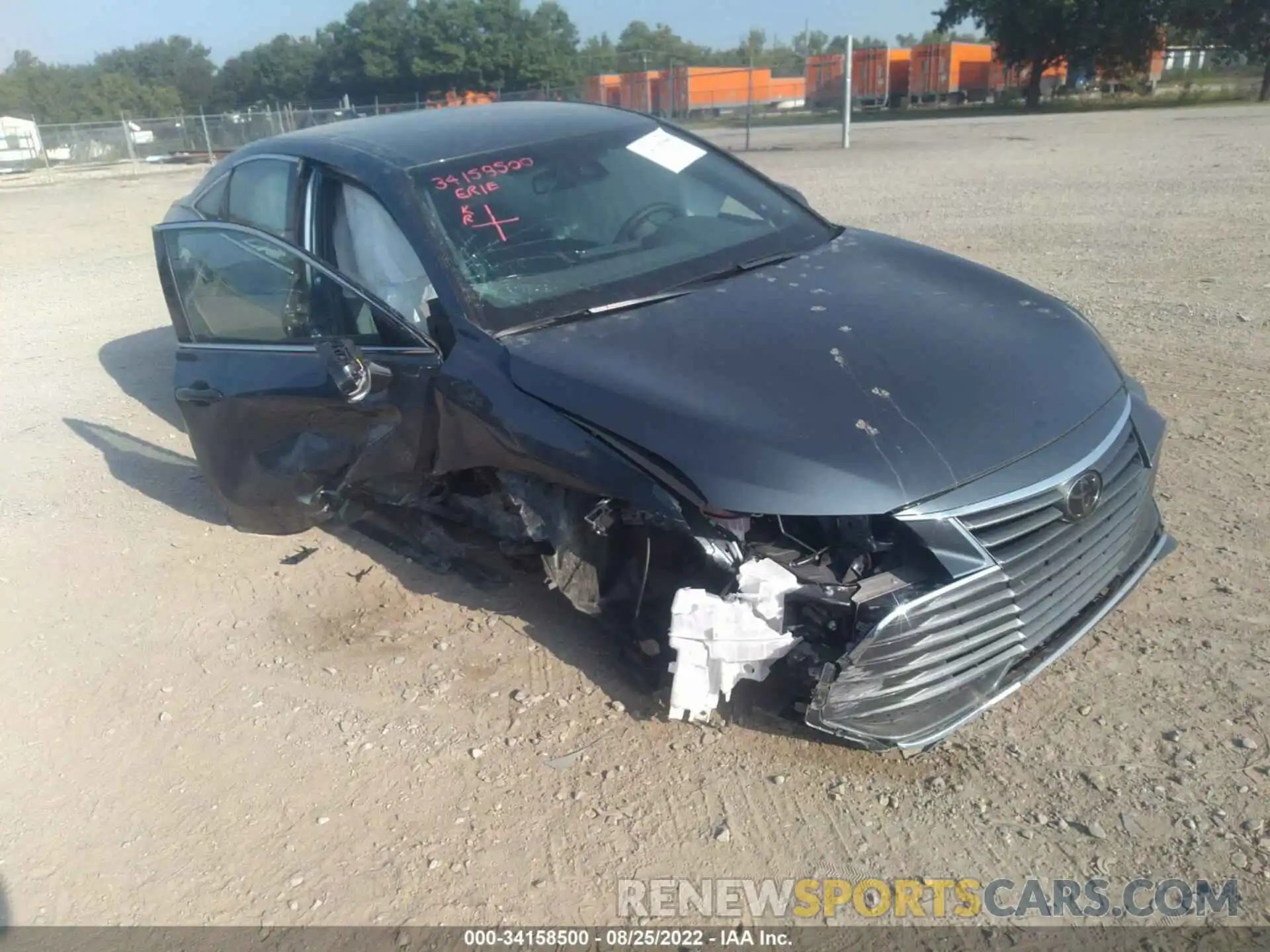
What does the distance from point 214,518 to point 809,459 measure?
11.4 ft

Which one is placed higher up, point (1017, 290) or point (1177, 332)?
point (1017, 290)

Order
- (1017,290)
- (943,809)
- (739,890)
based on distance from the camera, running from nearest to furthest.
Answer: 1. (739,890)
2. (943,809)
3. (1017,290)

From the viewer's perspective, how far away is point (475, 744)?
10.5 feet

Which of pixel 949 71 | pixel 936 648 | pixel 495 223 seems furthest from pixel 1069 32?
pixel 936 648

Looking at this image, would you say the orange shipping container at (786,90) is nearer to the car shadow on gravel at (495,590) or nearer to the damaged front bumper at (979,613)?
the car shadow on gravel at (495,590)

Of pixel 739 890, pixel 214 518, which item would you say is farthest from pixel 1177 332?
pixel 214 518

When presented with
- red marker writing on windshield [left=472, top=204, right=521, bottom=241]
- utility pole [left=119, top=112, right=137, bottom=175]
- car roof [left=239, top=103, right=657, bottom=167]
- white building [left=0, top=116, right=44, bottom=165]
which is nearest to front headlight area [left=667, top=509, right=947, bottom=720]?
red marker writing on windshield [left=472, top=204, right=521, bottom=241]

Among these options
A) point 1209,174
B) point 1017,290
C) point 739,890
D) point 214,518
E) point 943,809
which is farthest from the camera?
point 1209,174

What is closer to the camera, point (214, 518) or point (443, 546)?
point (443, 546)

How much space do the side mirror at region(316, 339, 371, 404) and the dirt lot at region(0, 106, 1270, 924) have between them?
3.22 ft

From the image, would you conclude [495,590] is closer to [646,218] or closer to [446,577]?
[446,577]

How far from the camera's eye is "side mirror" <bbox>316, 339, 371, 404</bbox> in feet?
11.2

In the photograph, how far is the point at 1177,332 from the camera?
20.5 feet

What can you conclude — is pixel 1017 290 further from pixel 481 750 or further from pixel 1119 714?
pixel 481 750
